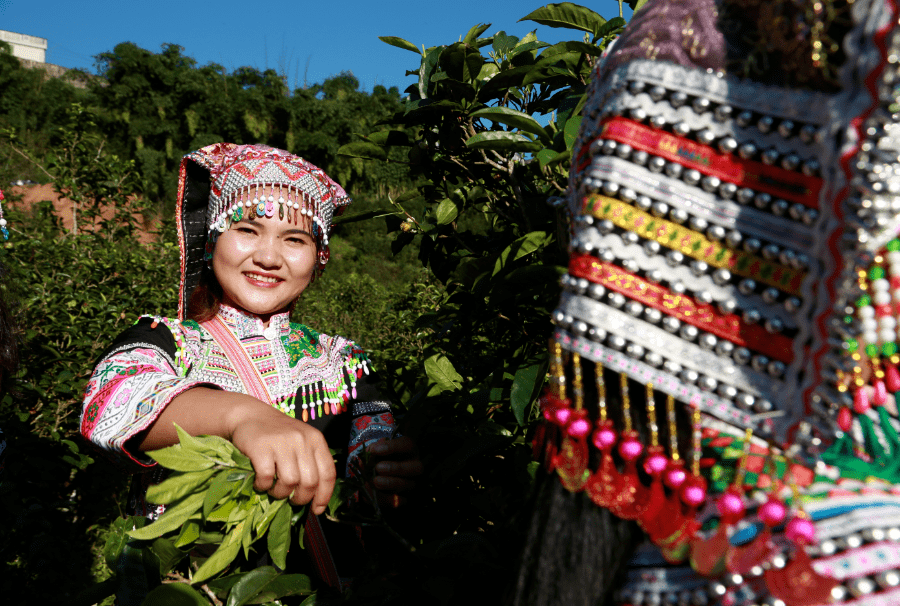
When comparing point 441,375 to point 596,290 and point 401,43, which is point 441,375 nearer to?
point 401,43

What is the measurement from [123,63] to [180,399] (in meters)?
20.6

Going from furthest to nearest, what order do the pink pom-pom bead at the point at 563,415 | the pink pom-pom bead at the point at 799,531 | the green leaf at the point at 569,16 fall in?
the green leaf at the point at 569,16, the pink pom-pom bead at the point at 563,415, the pink pom-pom bead at the point at 799,531

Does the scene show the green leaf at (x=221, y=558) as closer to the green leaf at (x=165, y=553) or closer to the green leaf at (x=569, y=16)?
the green leaf at (x=165, y=553)

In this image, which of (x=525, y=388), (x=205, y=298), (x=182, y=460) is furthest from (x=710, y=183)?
(x=205, y=298)

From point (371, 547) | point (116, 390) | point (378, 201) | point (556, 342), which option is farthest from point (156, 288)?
point (378, 201)

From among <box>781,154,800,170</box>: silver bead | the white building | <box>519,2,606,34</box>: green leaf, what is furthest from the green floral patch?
the white building

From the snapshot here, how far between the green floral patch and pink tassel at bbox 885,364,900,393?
→ 165 cm

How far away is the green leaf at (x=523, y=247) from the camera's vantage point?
4.38ft

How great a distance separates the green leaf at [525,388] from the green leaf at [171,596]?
0.69m

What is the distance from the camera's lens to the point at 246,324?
1.96m

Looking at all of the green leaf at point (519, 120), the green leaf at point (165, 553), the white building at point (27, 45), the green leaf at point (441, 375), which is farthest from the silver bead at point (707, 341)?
the white building at point (27, 45)

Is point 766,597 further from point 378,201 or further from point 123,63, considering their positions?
point 123,63

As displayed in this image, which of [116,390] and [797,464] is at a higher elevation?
[797,464]

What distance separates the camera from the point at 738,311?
2.21ft
